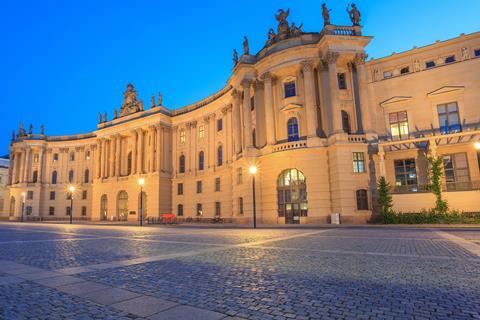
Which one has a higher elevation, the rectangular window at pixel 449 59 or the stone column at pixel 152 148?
the rectangular window at pixel 449 59

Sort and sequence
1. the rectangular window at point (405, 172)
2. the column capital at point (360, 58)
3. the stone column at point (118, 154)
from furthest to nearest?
the stone column at point (118, 154)
the column capital at point (360, 58)
the rectangular window at point (405, 172)

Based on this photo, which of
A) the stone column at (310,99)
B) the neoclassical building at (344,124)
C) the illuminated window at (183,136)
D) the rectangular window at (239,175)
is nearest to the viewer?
the neoclassical building at (344,124)

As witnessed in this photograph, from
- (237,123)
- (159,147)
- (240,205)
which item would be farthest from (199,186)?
(237,123)

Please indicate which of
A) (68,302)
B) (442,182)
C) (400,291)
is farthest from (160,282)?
(442,182)

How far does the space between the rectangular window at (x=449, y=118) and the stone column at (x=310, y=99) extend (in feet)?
39.6

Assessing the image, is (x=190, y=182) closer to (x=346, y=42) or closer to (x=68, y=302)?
(x=346, y=42)

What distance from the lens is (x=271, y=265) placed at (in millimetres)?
8023

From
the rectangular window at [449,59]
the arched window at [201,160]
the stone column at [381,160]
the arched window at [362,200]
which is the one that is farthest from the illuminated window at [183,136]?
the rectangular window at [449,59]

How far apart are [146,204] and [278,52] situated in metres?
32.9

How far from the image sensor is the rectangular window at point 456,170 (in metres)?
27.0

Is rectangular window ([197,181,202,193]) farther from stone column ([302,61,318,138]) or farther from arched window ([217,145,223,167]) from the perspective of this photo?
stone column ([302,61,318,138])

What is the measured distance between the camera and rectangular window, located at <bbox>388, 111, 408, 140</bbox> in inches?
1216

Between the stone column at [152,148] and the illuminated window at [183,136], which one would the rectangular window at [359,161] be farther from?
the stone column at [152,148]

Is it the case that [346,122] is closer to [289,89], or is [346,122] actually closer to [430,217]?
[289,89]
